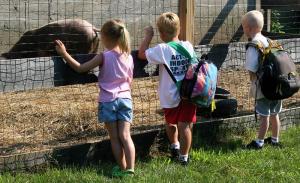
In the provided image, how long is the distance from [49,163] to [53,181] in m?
0.43

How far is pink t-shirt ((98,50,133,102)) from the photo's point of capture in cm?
481

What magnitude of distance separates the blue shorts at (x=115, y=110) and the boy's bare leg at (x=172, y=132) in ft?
2.08

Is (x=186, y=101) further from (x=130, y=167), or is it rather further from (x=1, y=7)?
(x=1, y=7)

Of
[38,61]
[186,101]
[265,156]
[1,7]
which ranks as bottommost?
[265,156]

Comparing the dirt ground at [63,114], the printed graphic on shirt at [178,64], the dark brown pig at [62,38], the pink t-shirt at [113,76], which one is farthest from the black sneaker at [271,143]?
the dark brown pig at [62,38]

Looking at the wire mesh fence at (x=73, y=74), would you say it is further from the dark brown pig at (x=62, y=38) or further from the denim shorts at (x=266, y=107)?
the denim shorts at (x=266, y=107)

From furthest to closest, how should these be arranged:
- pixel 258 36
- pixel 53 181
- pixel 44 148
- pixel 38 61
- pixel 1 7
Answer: pixel 1 7
pixel 258 36
pixel 44 148
pixel 38 61
pixel 53 181

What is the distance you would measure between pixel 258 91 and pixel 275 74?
0.27 meters

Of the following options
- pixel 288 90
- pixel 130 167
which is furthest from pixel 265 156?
pixel 130 167

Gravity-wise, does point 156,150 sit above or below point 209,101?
below

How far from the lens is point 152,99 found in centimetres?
774

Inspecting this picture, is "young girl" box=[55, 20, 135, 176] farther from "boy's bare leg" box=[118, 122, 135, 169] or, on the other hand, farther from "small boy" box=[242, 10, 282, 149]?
"small boy" box=[242, 10, 282, 149]

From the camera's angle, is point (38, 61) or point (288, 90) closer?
point (38, 61)

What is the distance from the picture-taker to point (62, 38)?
9430 millimetres
